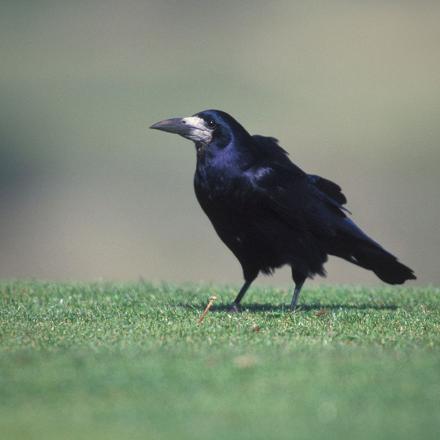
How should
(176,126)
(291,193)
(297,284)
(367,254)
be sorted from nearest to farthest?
(291,193)
(176,126)
(297,284)
(367,254)

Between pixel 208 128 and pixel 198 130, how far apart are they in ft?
0.28

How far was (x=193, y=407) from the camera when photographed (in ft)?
18.7

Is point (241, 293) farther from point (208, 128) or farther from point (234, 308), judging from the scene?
point (208, 128)

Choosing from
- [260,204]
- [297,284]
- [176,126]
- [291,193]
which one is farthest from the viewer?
[297,284]

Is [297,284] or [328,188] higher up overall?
[328,188]

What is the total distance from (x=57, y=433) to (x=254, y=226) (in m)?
4.32

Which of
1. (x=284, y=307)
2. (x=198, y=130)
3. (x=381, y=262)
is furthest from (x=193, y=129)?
(x=381, y=262)

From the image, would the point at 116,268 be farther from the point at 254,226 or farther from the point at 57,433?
the point at 57,433

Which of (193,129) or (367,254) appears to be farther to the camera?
(367,254)

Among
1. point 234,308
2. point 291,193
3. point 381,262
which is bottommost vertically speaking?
point 234,308

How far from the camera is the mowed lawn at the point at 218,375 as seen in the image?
5434 millimetres

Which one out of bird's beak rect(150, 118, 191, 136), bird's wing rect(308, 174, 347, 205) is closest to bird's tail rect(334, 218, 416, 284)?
bird's wing rect(308, 174, 347, 205)

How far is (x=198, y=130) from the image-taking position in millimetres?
9711

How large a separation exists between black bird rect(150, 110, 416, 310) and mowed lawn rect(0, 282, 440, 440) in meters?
0.76
